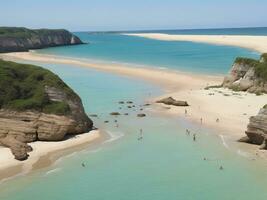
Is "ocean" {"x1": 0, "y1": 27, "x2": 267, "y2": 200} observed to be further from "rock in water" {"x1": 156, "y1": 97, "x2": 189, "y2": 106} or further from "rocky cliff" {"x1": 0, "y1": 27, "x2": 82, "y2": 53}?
"rocky cliff" {"x1": 0, "y1": 27, "x2": 82, "y2": 53}

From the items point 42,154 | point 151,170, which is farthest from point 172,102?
point 151,170

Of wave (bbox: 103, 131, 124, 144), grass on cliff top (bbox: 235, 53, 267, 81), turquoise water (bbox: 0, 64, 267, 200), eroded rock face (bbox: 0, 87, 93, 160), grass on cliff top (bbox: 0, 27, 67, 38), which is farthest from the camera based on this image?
grass on cliff top (bbox: 0, 27, 67, 38)

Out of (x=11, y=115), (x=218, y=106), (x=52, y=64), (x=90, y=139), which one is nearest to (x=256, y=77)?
(x=218, y=106)

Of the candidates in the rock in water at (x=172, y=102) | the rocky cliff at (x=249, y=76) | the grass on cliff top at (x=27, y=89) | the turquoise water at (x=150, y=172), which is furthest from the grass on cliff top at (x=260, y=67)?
the grass on cliff top at (x=27, y=89)

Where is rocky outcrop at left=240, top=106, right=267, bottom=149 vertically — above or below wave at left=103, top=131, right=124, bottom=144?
above

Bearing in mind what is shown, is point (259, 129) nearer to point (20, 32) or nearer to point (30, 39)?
point (30, 39)

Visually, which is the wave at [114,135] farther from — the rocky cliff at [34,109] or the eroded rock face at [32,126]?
the eroded rock face at [32,126]

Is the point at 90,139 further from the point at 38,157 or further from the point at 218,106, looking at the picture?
the point at 218,106

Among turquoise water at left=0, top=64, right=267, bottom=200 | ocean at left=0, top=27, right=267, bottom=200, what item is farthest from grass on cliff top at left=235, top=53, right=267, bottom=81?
turquoise water at left=0, top=64, right=267, bottom=200
